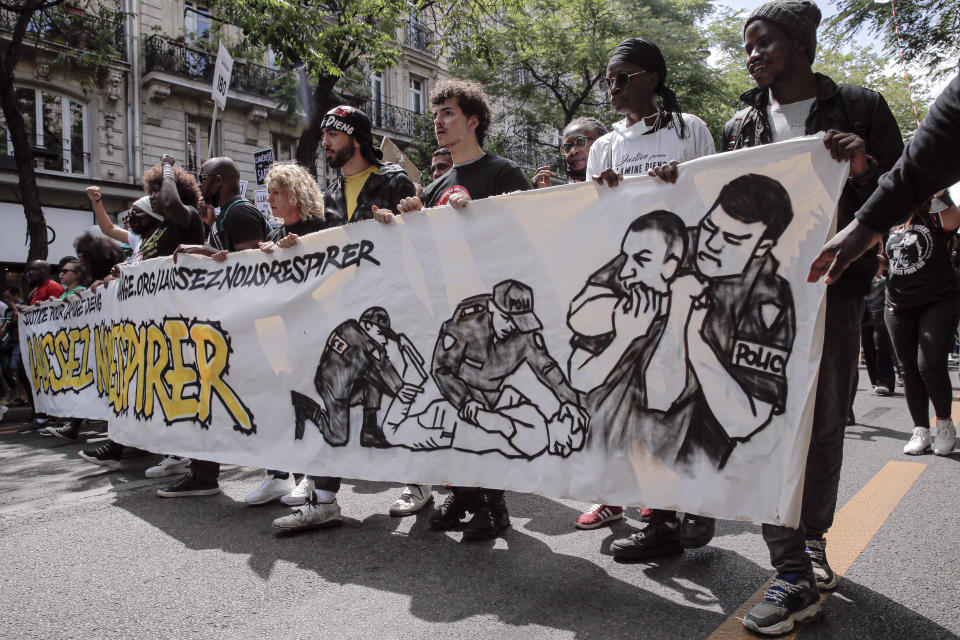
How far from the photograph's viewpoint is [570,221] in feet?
8.59

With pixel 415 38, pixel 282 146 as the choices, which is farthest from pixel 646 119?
pixel 415 38

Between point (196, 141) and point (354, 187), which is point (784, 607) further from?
point (196, 141)

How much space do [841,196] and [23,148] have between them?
11557mm

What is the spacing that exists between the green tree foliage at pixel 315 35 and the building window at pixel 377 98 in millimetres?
10659

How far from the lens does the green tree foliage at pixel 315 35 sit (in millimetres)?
11602

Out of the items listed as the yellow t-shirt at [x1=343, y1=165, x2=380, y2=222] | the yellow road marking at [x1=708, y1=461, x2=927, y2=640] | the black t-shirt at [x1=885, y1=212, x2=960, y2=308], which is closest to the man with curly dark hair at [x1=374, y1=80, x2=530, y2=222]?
the yellow t-shirt at [x1=343, y1=165, x2=380, y2=222]

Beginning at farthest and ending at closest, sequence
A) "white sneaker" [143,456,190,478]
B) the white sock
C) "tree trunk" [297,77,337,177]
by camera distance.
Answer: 1. "tree trunk" [297,77,337,177]
2. "white sneaker" [143,456,190,478]
3. the white sock

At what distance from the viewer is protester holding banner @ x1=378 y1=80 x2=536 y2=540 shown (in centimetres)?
315

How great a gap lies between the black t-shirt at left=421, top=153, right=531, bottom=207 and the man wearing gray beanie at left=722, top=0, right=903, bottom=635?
1.19m

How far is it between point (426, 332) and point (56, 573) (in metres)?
1.79

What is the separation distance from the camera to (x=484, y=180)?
336 centimetres

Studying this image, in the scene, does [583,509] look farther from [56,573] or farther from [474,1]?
[474,1]

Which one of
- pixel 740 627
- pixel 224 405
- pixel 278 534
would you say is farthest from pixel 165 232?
pixel 740 627

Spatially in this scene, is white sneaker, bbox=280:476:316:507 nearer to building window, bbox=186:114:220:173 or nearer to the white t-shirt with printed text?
the white t-shirt with printed text
